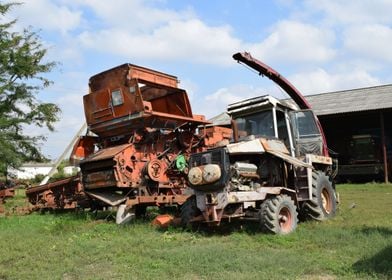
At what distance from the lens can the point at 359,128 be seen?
1160 inches

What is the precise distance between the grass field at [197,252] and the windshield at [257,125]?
80.0 inches

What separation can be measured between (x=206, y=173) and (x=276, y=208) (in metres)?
1.38

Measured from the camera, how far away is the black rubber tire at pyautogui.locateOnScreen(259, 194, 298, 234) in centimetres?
923

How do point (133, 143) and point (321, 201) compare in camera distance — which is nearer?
point (321, 201)

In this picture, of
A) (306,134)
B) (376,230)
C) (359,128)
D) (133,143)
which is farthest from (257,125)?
(359,128)

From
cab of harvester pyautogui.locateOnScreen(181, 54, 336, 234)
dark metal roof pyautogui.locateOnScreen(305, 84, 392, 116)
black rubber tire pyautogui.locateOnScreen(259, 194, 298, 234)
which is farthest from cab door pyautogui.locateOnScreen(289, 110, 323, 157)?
dark metal roof pyautogui.locateOnScreen(305, 84, 392, 116)

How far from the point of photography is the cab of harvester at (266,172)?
9367 mm

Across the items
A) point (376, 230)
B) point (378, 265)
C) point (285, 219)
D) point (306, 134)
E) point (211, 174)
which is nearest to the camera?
point (378, 265)

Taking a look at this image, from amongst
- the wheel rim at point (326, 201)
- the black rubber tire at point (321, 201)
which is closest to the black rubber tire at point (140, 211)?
the black rubber tire at point (321, 201)

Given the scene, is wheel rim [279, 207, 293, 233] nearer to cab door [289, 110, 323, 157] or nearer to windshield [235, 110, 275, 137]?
windshield [235, 110, 275, 137]

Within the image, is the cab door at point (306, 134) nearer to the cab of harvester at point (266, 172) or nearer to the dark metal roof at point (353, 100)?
the cab of harvester at point (266, 172)

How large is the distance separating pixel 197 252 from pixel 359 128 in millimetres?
23652

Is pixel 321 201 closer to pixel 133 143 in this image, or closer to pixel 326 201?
pixel 326 201

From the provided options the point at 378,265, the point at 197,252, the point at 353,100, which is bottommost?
the point at 378,265
